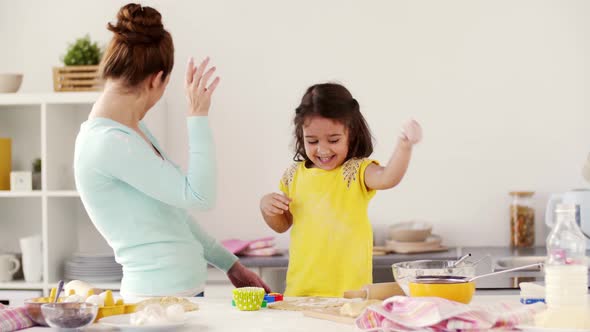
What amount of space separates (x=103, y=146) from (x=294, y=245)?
0.71 m

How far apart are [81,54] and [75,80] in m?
0.12

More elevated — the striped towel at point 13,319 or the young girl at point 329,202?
the young girl at point 329,202

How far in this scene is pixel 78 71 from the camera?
3.88 m

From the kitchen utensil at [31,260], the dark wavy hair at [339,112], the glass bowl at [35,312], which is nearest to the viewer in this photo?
the glass bowl at [35,312]

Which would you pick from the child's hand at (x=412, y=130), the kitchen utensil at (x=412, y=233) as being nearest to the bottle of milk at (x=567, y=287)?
the child's hand at (x=412, y=130)

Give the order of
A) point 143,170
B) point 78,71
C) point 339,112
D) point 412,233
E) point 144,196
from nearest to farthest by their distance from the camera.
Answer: point 143,170, point 144,196, point 339,112, point 412,233, point 78,71

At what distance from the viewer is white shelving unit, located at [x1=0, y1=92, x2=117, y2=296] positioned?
3.85 metres

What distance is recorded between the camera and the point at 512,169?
13.0 ft

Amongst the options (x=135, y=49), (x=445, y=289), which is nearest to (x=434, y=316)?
(x=445, y=289)

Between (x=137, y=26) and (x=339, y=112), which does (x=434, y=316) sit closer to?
(x=339, y=112)

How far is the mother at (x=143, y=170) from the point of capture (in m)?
2.13

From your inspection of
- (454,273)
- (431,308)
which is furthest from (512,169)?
(431,308)

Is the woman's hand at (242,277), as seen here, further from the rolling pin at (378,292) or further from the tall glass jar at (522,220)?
the tall glass jar at (522,220)

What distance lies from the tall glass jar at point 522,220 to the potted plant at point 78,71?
6.59 feet
